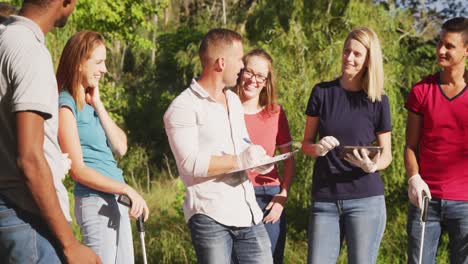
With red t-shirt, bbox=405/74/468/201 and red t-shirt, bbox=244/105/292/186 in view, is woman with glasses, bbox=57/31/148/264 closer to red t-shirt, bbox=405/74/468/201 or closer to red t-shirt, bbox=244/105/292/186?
red t-shirt, bbox=244/105/292/186

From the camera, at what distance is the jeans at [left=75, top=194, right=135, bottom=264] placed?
363 centimetres

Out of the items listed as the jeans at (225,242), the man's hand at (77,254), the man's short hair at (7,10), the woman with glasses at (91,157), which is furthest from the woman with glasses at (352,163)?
the man's hand at (77,254)

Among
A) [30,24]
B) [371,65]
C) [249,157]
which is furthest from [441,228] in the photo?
[30,24]

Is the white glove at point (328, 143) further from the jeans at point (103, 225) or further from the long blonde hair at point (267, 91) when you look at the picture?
the jeans at point (103, 225)

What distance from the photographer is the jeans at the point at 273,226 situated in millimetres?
4473

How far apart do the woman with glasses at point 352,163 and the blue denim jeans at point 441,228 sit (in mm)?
191

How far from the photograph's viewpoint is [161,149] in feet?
58.8

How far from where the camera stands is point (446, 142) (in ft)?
13.7

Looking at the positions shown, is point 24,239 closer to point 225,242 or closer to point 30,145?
point 30,145

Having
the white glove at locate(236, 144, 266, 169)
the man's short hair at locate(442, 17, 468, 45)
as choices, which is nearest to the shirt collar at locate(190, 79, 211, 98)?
the white glove at locate(236, 144, 266, 169)

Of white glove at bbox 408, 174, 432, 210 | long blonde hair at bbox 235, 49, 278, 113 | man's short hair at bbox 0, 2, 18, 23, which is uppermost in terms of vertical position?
man's short hair at bbox 0, 2, 18, 23

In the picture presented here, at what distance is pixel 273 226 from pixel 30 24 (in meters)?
2.36

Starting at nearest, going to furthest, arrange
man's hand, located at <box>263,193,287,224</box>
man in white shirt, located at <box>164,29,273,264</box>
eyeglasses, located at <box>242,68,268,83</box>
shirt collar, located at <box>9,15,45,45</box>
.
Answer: shirt collar, located at <box>9,15,45,45</box> < man in white shirt, located at <box>164,29,273,264</box> < man's hand, located at <box>263,193,287,224</box> < eyeglasses, located at <box>242,68,268,83</box>

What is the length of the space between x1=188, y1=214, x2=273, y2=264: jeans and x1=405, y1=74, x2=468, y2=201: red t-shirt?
110 centimetres
